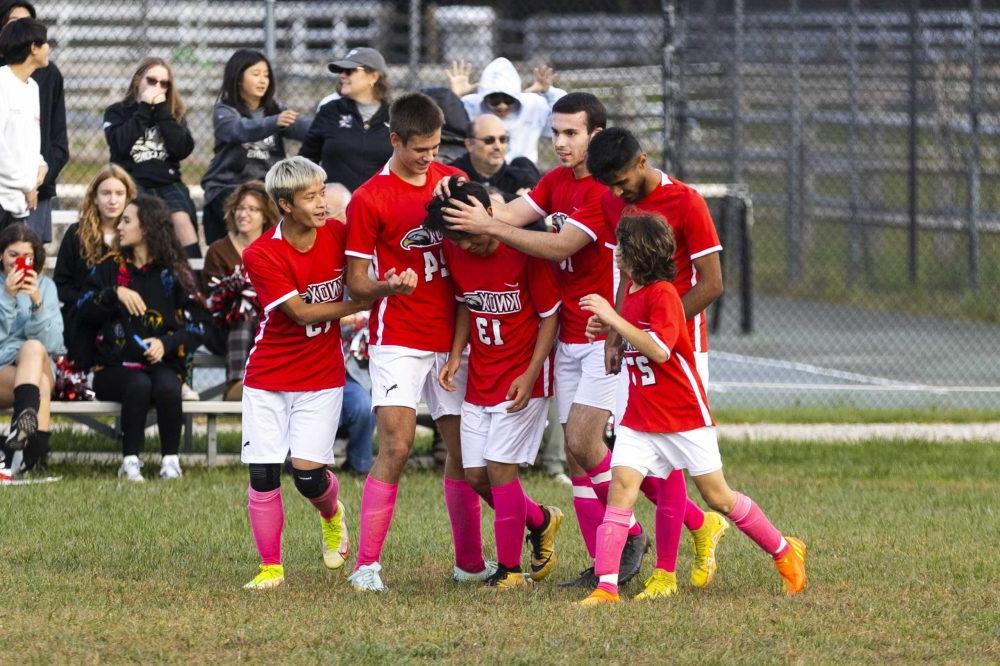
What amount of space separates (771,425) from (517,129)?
3.05 metres

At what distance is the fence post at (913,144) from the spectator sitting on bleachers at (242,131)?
27.8ft

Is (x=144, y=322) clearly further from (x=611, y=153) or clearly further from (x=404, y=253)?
(x=611, y=153)

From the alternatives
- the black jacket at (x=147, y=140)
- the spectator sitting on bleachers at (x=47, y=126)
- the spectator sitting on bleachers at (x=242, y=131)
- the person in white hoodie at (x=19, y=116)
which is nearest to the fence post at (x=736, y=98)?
the spectator sitting on bleachers at (x=242, y=131)

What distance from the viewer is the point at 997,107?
17.2 meters

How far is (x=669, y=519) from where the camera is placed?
6566 mm

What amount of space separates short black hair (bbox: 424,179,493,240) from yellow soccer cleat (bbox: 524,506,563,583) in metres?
1.35

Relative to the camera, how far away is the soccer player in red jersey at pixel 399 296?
21.1 ft

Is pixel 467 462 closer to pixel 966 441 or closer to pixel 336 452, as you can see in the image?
pixel 336 452

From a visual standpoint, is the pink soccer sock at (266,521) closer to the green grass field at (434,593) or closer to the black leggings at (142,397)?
the green grass field at (434,593)

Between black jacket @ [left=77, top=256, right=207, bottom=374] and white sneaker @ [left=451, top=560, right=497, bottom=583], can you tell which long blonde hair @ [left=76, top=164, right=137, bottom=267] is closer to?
black jacket @ [left=77, top=256, right=207, bottom=374]

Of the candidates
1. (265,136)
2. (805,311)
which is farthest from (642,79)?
(265,136)

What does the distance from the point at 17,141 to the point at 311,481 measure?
393 centimetres

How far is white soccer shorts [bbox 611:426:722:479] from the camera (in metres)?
6.27

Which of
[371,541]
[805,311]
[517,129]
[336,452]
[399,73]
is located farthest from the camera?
[805,311]
